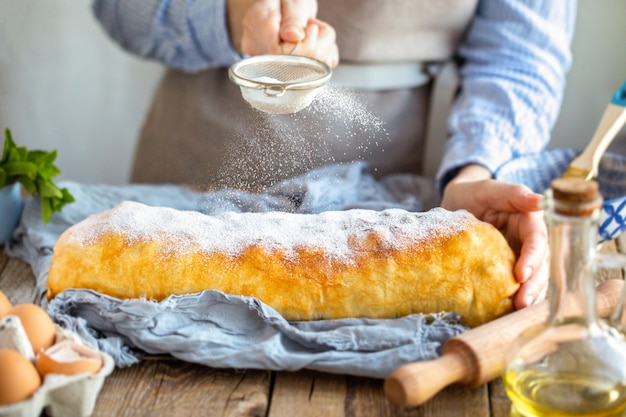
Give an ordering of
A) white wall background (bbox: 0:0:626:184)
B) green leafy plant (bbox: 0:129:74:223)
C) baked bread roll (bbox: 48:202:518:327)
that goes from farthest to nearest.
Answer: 1. white wall background (bbox: 0:0:626:184)
2. green leafy plant (bbox: 0:129:74:223)
3. baked bread roll (bbox: 48:202:518:327)

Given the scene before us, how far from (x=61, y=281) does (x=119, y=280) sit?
8cm

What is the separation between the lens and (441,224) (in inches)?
40.3

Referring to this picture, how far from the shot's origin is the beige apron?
1.11 metres

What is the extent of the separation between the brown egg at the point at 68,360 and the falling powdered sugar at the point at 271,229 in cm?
20

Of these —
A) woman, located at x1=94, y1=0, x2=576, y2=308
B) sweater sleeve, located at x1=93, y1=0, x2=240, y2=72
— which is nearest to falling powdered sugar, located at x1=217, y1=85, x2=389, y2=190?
woman, located at x1=94, y1=0, x2=576, y2=308

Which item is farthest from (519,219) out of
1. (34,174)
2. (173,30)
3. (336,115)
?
(173,30)

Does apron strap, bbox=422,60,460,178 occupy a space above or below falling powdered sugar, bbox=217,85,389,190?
below

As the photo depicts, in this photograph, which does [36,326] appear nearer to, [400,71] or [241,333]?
[241,333]

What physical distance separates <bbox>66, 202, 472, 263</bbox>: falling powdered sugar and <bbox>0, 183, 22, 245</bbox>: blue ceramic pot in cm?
31

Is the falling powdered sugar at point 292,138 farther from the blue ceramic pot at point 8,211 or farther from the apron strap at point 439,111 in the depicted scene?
the apron strap at point 439,111

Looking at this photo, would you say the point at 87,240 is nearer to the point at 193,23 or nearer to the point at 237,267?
the point at 237,267

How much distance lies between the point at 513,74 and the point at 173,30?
0.71 m

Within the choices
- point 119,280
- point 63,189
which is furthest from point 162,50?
point 119,280

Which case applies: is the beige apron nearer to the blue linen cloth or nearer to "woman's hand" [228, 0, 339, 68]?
"woman's hand" [228, 0, 339, 68]
